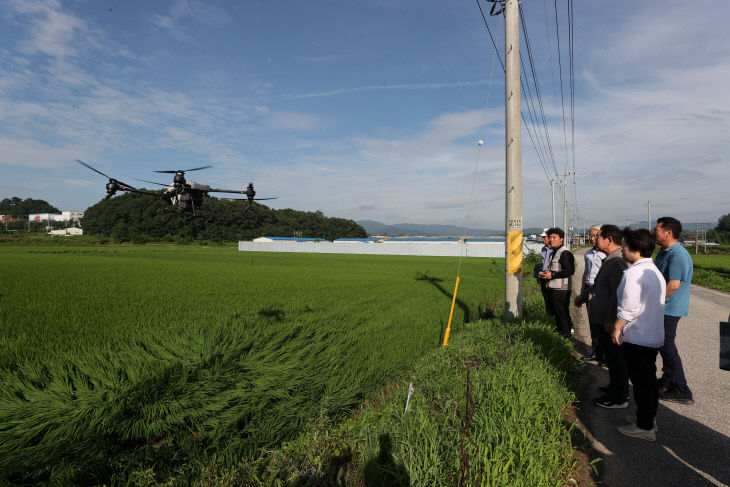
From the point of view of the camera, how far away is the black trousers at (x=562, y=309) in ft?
18.6

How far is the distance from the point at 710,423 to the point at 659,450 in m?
0.85

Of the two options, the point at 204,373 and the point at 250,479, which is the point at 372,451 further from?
the point at 204,373

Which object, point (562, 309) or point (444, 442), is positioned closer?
point (444, 442)

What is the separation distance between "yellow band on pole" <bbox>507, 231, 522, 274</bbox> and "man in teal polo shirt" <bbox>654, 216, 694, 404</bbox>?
2542mm

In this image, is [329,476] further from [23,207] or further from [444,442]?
[23,207]

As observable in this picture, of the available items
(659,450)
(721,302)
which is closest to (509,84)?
(659,450)

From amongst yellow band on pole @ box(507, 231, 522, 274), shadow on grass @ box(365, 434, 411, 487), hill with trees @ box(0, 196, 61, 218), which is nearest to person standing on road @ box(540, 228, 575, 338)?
yellow band on pole @ box(507, 231, 522, 274)

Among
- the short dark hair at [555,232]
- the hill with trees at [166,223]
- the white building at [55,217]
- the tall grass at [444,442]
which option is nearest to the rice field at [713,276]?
the short dark hair at [555,232]

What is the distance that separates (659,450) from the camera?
2.81m

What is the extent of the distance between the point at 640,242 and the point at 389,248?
51.2m

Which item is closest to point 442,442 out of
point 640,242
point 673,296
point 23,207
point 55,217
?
point 640,242

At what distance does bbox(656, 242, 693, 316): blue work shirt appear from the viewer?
148 inches

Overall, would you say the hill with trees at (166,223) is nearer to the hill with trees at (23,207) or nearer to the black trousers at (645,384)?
the black trousers at (645,384)

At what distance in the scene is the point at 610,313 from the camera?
379cm
